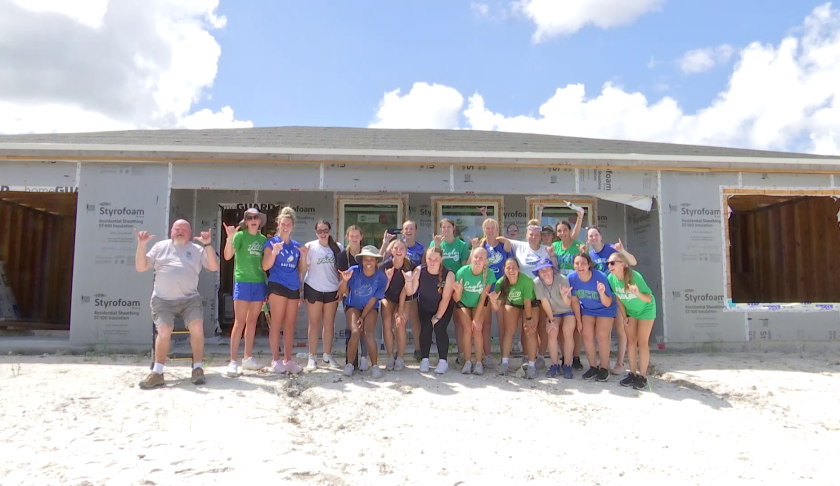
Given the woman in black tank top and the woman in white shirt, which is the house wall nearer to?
the woman in white shirt

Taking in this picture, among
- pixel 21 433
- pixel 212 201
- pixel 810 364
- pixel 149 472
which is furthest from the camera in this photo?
pixel 212 201

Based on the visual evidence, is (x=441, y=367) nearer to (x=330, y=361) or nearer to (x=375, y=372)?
(x=375, y=372)

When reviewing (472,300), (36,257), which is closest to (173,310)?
(472,300)

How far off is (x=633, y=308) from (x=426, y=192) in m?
3.26

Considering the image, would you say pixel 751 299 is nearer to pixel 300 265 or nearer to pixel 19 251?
pixel 300 265

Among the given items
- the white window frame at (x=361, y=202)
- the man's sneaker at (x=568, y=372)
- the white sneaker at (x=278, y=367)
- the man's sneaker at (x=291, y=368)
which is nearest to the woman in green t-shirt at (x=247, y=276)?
the white sneaker at (x=278, y=367)

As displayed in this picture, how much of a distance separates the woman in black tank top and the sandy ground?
1.12ft

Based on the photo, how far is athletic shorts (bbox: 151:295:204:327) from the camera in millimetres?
4727

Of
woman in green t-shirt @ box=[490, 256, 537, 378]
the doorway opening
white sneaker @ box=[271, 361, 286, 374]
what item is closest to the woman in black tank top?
woman in green t-shirt @ box=[490, 256, 537, 378]

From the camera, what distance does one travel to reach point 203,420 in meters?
3.74

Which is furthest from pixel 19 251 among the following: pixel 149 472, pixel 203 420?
pixel 149 472

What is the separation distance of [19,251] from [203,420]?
8.87m

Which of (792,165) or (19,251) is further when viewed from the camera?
(19,251)

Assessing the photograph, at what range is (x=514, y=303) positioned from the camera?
5363 millimetres
